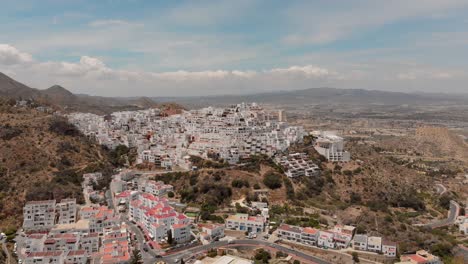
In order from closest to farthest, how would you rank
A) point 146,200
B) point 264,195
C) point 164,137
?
point 146,200, point 264,195, point 164,137

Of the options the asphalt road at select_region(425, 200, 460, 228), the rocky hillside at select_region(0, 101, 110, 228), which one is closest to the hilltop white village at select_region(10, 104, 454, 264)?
the rocky hillside at select_region(0, 101, 110, 228)

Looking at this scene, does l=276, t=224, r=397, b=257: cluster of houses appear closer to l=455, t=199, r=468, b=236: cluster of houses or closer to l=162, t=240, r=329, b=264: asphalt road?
l=162, t=240, r=329, b=264: asphalt road

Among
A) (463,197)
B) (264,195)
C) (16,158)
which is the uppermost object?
(16,158)

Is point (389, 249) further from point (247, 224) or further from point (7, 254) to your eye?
point (7, 254)

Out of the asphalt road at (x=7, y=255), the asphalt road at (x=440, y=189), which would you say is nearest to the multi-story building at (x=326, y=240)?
the asphalt road at (x=7, y=255)

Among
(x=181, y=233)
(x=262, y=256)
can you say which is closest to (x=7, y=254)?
(x=181, y=233)

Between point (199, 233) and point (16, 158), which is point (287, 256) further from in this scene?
point (16, 158)

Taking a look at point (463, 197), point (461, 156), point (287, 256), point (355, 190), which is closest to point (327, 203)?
point (355, 190)
